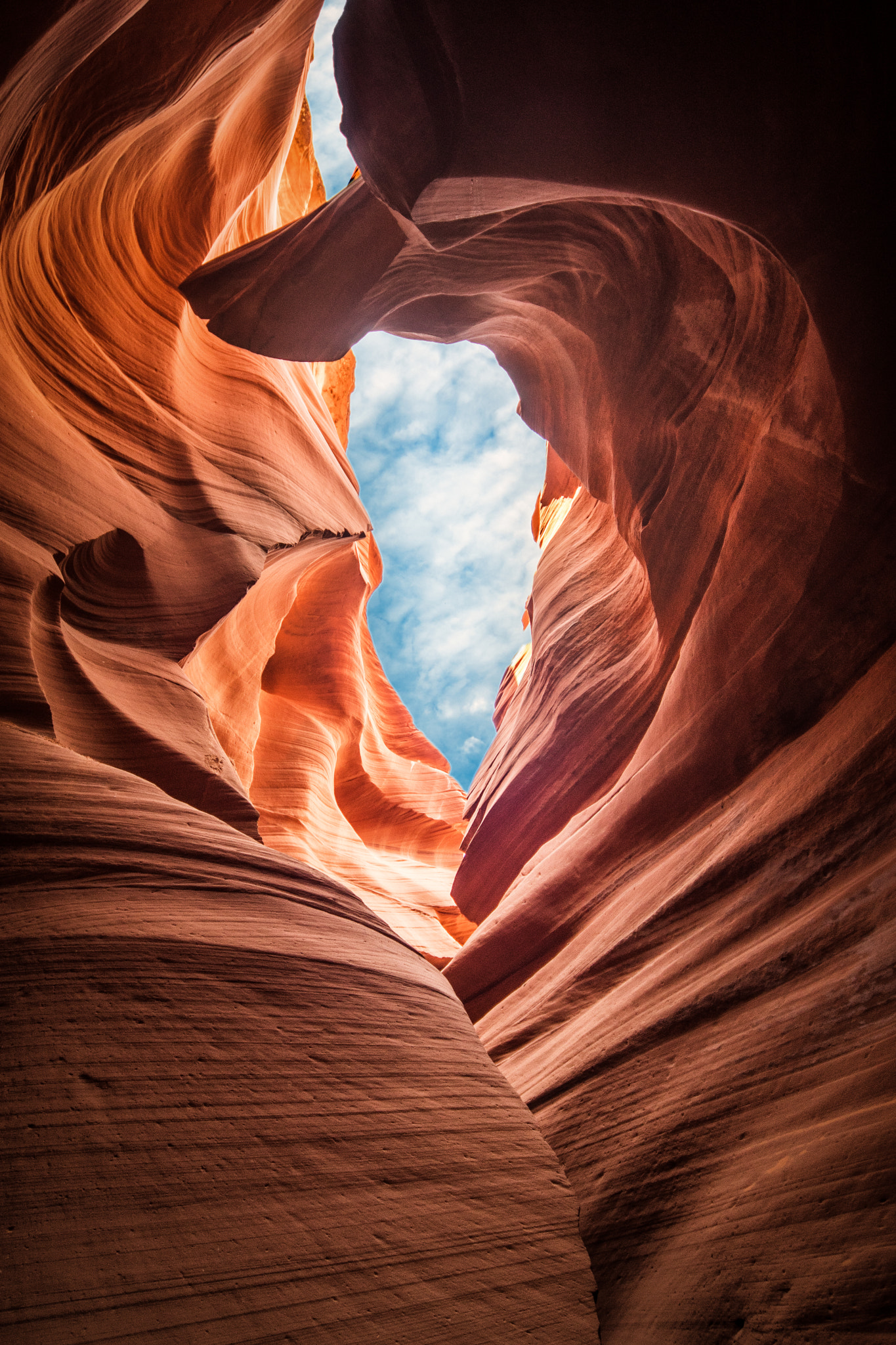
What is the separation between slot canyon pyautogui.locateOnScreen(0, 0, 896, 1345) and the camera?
188 cm

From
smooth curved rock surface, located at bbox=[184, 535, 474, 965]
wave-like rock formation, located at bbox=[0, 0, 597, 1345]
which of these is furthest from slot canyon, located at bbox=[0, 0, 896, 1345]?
smooth curved rock surface, located at bbox=[184, 535, 474, 965]

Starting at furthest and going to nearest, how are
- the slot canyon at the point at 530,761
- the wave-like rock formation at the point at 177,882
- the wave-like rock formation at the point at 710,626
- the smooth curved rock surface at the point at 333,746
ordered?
1. the smooth curved rock surface at the point at 333,746
2. the wave-like rock formation at the point at 710,626
3. the slot canyon at the point at 530,761
4. the wave-like rock formation at the point at 177,882

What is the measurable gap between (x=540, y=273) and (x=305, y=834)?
6759 mm

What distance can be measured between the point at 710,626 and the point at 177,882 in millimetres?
2996

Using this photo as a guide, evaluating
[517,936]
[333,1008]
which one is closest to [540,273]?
[517,936]

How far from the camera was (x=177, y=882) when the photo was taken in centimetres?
276

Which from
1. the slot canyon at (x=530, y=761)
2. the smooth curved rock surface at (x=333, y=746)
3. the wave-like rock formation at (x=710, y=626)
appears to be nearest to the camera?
the slot canyon at (x=530, y=761)

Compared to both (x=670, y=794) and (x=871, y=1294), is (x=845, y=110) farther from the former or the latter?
(x=871, y=1294)

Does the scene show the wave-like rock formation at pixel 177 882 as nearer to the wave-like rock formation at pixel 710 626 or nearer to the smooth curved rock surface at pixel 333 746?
the smooth curved rock surface at pixel 333 746

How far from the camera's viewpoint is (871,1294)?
1.64 metres

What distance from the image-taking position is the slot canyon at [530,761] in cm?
188

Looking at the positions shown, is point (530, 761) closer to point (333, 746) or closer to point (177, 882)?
point (177, 882)

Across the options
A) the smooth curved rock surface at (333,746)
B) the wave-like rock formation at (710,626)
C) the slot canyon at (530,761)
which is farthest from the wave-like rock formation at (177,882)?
the wave-like rock formation at (710,626)

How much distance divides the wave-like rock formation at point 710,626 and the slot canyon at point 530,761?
17 mm
